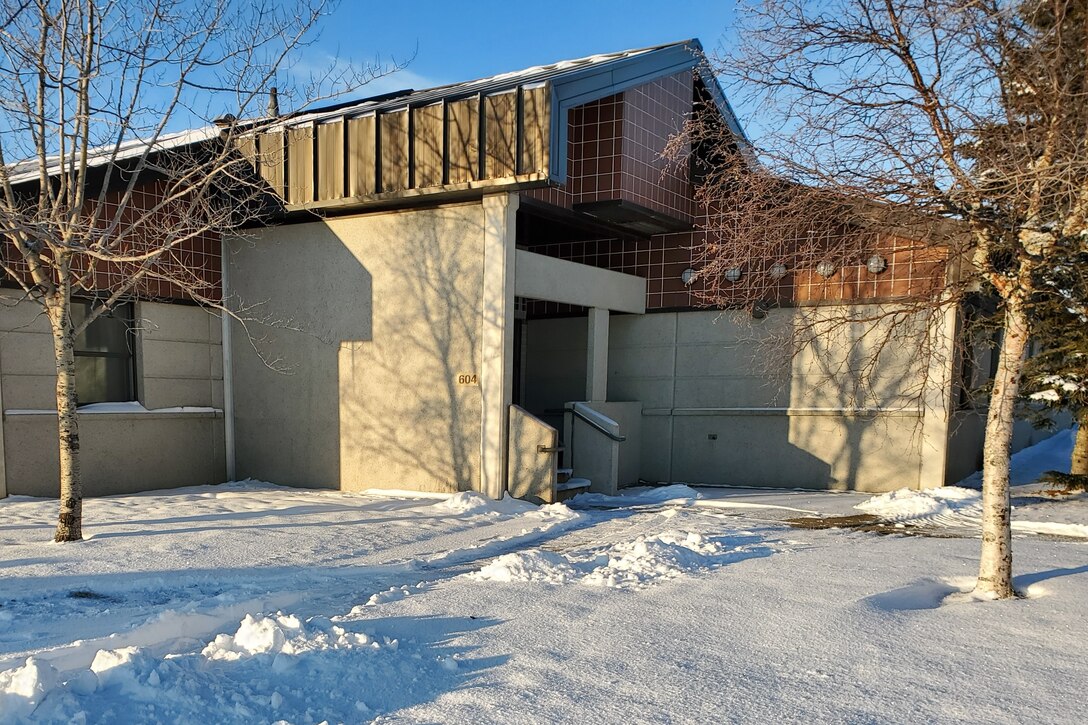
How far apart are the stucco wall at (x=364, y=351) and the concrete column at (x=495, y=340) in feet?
0.47

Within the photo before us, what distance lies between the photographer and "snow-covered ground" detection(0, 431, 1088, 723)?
359 centimetres

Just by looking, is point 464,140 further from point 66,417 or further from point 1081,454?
point 1081,454

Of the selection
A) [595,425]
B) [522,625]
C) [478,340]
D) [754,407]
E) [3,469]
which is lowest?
[3,469]

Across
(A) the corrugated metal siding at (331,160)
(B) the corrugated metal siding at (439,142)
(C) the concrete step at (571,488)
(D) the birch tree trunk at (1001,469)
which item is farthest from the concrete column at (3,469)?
(D) the birch tree trunk at (1001,469)

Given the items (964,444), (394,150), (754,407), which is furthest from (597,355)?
(964,444)

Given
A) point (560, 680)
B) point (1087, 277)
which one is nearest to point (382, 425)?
point (560, 680)

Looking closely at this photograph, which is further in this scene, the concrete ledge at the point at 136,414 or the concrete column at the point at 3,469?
the concrete ledge at the point at 136,414

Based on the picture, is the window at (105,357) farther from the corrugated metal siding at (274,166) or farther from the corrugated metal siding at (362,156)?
the corrugated metal siding at (362,156)

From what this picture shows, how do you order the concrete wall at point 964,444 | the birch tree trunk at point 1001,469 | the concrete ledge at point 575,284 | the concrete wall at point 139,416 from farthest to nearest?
the concrete wall at point 964,444, the concrete ledge at point 575,284, the concrete wall at point 139,416, the birch tree trunk at point 1001,469

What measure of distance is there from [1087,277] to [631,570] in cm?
512

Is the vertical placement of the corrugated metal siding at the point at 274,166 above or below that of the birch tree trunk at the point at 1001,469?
above

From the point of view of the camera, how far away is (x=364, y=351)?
39.4 feet

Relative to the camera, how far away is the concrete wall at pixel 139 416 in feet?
35.5

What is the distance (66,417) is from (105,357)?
510cm
